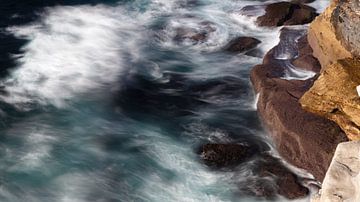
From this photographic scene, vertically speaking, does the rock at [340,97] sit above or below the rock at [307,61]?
above

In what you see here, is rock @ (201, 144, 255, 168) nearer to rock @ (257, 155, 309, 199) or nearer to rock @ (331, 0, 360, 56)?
rock @ (257, 155, 309, 199)

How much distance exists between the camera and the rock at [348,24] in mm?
15391

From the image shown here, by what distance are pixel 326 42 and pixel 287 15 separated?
5.06 m

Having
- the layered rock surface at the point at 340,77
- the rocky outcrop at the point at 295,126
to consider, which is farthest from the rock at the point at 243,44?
the layered rock surface at the point at 340,77

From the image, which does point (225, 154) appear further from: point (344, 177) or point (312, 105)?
point (344, 177)

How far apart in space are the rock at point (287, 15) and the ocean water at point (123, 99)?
0.56 metres

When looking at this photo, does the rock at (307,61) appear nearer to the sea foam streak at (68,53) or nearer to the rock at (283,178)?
the rock at (283,178)

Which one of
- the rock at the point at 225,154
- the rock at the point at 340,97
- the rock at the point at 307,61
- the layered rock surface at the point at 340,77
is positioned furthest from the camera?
the rock at the point at 307,61

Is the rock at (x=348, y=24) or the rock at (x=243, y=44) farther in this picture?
the rock at (x=243, y=44)

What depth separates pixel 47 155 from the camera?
1520cm

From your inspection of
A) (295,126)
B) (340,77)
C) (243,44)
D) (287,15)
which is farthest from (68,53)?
(340,77)

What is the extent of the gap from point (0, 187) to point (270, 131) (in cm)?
810

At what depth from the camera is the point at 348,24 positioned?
15773 millimetres

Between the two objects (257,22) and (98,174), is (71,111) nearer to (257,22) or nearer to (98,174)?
(98,174)
